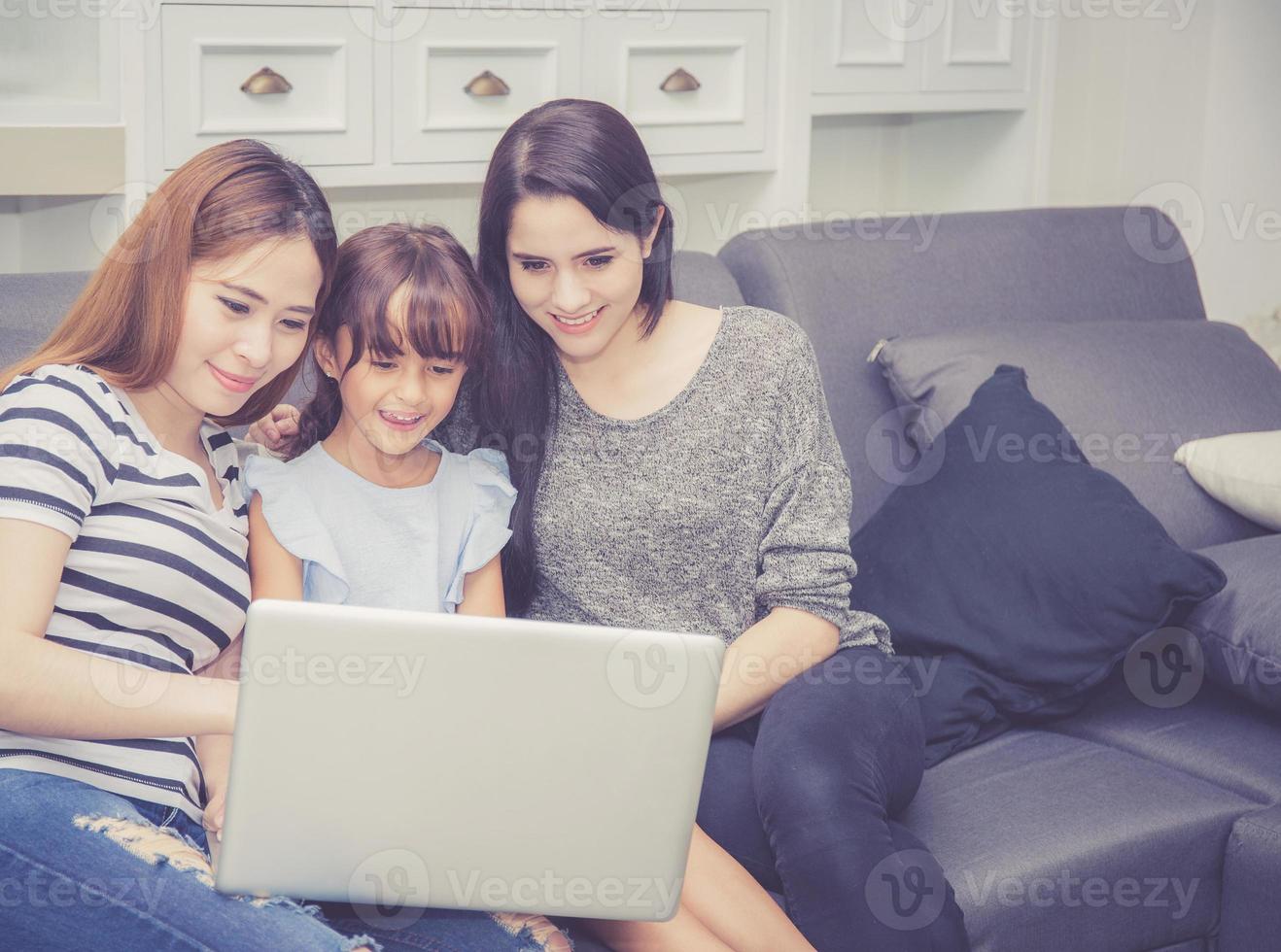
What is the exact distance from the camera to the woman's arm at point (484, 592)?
1.45 meters

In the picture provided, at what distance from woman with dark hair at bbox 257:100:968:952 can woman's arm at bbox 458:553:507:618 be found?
6 cm

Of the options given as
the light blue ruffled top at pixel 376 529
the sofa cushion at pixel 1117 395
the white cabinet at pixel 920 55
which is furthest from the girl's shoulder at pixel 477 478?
the white cabinet at pixel 920 55

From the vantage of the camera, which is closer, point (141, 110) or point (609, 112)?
point (609, 112)

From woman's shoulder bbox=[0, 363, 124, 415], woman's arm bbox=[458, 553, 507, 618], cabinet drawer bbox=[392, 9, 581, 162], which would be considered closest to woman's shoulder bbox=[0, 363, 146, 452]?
→ woman's shoulder bbox=[0, 363, 124, 415]

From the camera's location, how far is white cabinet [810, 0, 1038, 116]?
2488 millimetres

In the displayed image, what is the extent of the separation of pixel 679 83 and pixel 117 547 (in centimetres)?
143

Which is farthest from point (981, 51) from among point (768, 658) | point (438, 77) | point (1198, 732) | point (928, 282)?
point (768, 658)

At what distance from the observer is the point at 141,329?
121 centimetres

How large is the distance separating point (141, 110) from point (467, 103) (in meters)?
0.49

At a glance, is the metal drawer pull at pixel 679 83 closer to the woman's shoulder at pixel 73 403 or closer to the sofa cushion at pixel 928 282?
the sofa cushion at pixel 928 282

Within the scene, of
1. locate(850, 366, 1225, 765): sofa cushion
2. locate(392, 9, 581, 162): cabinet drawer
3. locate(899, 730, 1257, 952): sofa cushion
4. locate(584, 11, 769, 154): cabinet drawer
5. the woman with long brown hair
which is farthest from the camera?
locate(584, 11, 769, 154): cabinet drawer

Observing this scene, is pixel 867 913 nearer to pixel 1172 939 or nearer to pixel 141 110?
pixel 1172 939

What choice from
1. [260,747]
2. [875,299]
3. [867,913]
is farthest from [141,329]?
[875,299]

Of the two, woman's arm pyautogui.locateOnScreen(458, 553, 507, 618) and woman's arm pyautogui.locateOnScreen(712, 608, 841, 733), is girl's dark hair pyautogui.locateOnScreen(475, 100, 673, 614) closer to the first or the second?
woman's arm pyautogui.locateOnScreen(458, 553, 507, 618)
